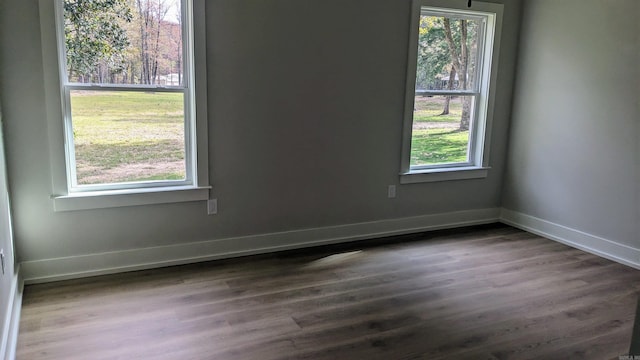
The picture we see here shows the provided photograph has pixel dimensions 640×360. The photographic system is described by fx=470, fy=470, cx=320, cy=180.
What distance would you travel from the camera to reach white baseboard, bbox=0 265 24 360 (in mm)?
2183

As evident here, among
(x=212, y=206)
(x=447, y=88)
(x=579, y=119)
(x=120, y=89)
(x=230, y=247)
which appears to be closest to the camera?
(x=120, y=89)

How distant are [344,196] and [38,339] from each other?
8.10ft

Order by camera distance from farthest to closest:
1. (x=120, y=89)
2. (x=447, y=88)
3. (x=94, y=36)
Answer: (x=447, y=88) → (x=120, y=89) → (x=94, y=36)

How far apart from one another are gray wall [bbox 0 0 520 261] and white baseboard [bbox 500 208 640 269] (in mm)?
1045

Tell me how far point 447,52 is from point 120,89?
2.88 m

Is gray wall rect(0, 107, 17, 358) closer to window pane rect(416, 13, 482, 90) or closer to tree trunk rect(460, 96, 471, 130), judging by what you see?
window pane rect(416, 13, 482, 90)

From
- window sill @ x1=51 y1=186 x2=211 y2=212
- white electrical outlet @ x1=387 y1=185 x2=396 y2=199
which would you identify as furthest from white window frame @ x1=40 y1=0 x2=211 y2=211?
white electrical outlet @ x1=387 y1=185 x2=396 y2=199

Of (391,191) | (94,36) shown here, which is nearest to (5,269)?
(94,36)

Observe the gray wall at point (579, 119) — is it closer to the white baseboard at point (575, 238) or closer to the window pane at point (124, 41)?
the white baseboard at point (575, 238)

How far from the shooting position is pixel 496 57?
4.51 m

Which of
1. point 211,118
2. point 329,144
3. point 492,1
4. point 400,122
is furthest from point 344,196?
point 492,1

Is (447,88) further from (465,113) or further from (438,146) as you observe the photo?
(438,146)

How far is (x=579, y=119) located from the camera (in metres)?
4.08

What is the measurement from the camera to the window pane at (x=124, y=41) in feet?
10.1
